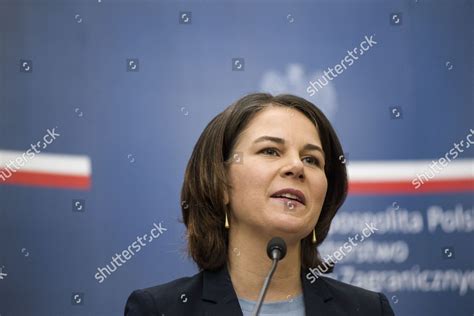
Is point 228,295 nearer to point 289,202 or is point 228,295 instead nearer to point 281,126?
point 289,202

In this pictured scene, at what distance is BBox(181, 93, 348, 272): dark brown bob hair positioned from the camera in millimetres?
1712

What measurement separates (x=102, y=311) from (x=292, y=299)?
114 centimetres

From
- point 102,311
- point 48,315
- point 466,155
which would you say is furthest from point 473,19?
point 48,315

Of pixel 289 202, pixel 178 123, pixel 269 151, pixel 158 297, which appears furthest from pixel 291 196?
pixel 178 123

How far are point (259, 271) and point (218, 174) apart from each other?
279mm

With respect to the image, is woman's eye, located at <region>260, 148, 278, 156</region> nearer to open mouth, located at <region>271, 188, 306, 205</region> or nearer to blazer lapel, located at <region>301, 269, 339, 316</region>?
open mouth, located at <region>271, 188, 306, 205</region>

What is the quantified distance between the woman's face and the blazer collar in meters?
0.14

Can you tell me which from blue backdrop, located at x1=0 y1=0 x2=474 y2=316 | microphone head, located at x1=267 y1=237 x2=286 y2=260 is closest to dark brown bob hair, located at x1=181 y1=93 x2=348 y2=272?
microphone head, located at x1=267 y1=237 x2=286 y2=260

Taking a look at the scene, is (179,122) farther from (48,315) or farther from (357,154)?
(48,315)

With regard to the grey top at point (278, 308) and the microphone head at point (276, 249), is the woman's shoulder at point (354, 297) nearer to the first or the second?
the grey top at point (278, 308)

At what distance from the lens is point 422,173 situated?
8.50ft

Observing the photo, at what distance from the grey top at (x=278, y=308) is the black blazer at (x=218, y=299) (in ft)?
0.09

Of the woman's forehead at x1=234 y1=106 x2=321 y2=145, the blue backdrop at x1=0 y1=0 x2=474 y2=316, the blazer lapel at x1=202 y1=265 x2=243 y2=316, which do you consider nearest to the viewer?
the blazer lapel at x1=202 y1=265 x2=243 y2=316

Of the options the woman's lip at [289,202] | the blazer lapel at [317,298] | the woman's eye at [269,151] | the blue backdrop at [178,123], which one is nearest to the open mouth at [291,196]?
the woman's lip at [289,202]
